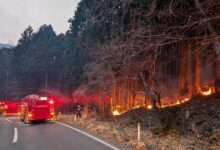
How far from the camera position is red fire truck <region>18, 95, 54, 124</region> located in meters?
22.7

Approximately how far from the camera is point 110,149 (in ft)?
34.7

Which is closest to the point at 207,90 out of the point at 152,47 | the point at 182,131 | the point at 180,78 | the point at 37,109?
the point at 180,78

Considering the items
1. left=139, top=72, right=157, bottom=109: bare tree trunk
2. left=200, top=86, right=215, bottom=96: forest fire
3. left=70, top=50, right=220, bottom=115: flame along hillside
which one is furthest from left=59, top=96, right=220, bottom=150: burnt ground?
left=139, top=72, right=157, bottom=109: bare tree trunk

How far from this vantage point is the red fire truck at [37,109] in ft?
74.5

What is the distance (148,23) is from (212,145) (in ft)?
23.1

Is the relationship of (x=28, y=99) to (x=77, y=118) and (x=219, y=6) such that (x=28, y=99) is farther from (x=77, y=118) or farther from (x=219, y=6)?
(x=219, y=6)

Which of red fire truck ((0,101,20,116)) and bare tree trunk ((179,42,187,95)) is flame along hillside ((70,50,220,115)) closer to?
bare tree trunk ((179,42,187,95))

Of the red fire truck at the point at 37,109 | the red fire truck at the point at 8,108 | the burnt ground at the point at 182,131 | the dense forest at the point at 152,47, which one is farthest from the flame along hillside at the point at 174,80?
the red fire truck at the point at 8,108

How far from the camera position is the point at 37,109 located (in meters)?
23.0

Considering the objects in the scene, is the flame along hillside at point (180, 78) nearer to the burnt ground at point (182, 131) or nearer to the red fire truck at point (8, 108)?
the burnt ground at point (182, 131)

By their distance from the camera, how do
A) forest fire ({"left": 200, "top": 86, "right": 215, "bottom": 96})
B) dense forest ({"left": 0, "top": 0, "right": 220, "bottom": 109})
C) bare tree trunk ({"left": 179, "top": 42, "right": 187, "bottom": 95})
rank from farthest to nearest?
1. bare tree trunk ({"left": 179, "top": 42, "right": 187, "bottom": 95})
2. forest fire ({"left": 200, "top": 86, "right": 215, "bottom": 96})
3. dense forest ({"left": 0, "top": 0, "right": 220, "bottom": 109})

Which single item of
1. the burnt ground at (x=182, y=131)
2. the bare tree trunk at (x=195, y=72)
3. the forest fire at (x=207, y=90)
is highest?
the bare tree trunk at (x=195, y=72)

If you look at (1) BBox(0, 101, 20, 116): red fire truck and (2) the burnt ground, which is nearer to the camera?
(2) the burnt ground

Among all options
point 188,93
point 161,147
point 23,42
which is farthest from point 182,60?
point 23,42
